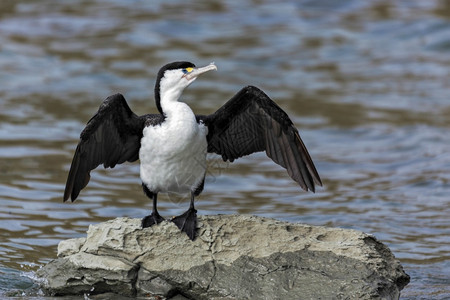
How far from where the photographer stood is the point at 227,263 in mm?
6312

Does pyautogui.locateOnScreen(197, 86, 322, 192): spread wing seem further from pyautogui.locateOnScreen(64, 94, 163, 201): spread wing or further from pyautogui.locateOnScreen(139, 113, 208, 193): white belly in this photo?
pyautogui.locateOnScreen(64, 94, 163, 201): spread wing

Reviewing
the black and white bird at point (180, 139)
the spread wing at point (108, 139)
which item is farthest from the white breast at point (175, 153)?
the spread wing at point (108, 139)

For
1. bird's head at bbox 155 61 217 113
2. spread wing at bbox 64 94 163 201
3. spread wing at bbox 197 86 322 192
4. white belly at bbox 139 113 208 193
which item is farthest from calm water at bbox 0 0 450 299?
bird's head at bbox 155 61 217 113

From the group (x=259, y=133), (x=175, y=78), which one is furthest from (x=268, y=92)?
(x=175, y=78)

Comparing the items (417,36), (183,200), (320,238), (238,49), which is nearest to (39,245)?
(183,200)

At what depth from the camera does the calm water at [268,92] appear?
962cm

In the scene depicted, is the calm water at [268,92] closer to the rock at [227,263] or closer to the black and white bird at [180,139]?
the rock at [227,263]

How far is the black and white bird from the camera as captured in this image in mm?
6344

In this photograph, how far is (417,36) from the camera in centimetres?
1770

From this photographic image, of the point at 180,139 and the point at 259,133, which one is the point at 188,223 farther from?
the point at 259,133

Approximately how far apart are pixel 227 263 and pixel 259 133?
1.16m

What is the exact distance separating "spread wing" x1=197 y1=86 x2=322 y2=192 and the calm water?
2.56ft

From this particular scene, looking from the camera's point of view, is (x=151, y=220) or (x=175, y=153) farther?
(x=151, y=220)

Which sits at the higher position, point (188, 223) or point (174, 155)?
point (174, 155)
